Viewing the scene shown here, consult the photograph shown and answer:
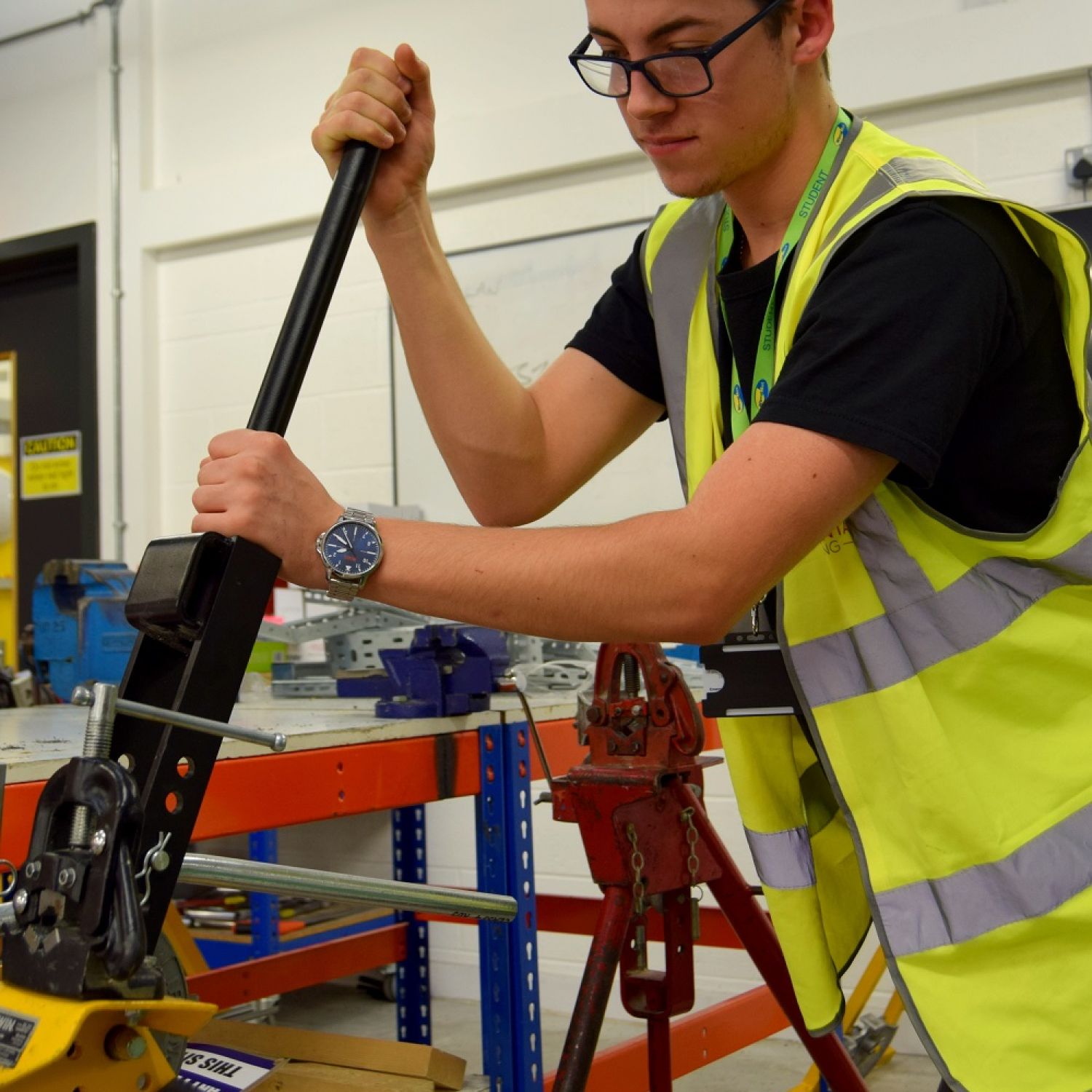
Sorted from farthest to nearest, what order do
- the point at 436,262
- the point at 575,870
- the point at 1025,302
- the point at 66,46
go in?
the point at 66,46, the point at 575,870, the point at 436,262, the point at 1025,302

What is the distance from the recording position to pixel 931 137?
2908mm

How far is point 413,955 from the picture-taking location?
237 cm

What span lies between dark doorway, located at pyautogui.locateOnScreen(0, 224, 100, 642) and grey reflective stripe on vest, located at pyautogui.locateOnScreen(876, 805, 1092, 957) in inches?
135

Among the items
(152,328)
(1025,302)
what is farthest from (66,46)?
(1025,302)

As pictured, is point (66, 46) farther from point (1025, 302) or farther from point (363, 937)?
point (1025, 302)

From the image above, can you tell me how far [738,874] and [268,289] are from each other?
2.71m

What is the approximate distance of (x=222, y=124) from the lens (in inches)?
154

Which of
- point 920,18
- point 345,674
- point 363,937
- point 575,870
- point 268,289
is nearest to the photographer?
point 345,674

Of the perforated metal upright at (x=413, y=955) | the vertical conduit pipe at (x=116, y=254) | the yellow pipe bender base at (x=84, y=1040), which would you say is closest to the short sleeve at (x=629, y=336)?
the yellow pipe bender base at (x=84, y=1040)

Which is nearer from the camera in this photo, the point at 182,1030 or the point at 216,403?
the point at 182,1030

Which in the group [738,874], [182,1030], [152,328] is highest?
[152,328]

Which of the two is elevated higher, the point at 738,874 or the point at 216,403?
the point at 216,403

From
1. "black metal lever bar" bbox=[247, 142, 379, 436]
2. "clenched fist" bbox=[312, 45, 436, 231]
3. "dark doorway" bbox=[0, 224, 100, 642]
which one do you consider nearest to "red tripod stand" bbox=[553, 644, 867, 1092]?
"clenched fist" bbox=[312, 45, 436, 231]

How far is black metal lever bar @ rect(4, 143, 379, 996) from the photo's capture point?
64 centimetres
